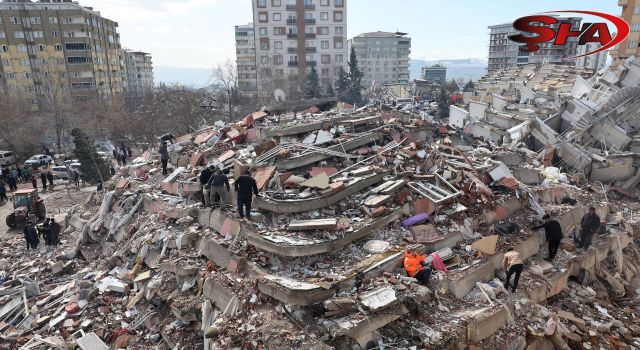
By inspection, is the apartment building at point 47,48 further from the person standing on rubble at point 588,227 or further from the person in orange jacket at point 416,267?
the person standing on rubble at point 588,227

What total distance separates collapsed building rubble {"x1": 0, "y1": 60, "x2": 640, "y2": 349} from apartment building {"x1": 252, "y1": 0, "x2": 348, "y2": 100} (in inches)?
1367

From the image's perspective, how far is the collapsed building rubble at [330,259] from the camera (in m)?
6.18

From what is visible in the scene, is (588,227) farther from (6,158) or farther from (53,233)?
(6,158)

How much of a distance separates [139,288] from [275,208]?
3297 mm

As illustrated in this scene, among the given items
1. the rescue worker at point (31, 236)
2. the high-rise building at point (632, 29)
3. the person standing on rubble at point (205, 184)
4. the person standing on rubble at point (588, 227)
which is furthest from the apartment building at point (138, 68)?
the person standing on rubble at point (588, 227)

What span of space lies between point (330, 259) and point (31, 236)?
10116mm

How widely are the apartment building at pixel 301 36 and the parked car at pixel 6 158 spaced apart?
24.8 m

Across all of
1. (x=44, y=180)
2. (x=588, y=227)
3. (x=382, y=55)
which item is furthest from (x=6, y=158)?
(x=382, y=55)

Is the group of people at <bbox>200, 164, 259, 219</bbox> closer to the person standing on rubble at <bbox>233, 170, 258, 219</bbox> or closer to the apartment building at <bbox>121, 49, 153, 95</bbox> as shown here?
the person standing on rubble at <bbox>233, 170, 258, 219</bbox>

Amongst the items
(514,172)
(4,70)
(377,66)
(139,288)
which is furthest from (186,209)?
(377,66)

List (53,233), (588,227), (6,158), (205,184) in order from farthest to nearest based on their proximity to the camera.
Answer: (6,158) → (53,233) → (205,184) → (588,227)

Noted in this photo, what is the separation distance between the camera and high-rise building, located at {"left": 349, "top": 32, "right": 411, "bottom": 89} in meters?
70.6

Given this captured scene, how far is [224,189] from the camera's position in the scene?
8742 mm

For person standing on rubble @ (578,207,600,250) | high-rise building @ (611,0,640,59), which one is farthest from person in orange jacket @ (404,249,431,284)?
high-rise building @ (611,0,640,59)
